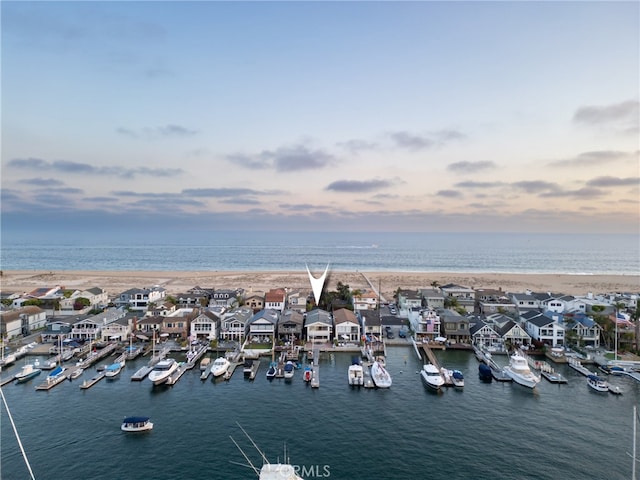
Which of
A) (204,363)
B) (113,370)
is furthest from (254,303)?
(113,370)

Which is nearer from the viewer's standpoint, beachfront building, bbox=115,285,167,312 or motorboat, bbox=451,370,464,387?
motorboat, bbox=451,370,464,387

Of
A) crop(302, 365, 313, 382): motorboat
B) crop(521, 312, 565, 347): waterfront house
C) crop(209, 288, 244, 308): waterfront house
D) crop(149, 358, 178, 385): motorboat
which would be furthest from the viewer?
crop(209, 288, 244, 308): waterfront house

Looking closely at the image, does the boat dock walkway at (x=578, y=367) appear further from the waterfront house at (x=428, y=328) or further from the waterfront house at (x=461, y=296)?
the waterfront house at (x=461, y=296)

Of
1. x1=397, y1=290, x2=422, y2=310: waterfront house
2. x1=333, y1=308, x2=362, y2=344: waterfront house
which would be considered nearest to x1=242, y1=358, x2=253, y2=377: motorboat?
x1=333, y1=308, x2=362, y2=344: waterfront house

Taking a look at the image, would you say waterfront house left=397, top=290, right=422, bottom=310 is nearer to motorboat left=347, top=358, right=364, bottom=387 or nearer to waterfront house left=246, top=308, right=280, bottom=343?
waterfront house left=246, top=308, right=280, bottom=343

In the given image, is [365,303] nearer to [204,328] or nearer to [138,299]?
[204,328]

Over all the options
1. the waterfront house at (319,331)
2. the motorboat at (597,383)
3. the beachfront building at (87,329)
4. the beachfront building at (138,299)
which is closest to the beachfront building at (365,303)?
the waterfront house at (319,331)

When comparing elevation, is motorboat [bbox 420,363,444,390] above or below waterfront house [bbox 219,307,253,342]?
below

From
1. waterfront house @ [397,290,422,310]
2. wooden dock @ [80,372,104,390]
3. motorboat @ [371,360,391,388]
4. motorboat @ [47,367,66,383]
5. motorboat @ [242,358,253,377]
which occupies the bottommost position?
wooden dock @ [80,372,104,390]
